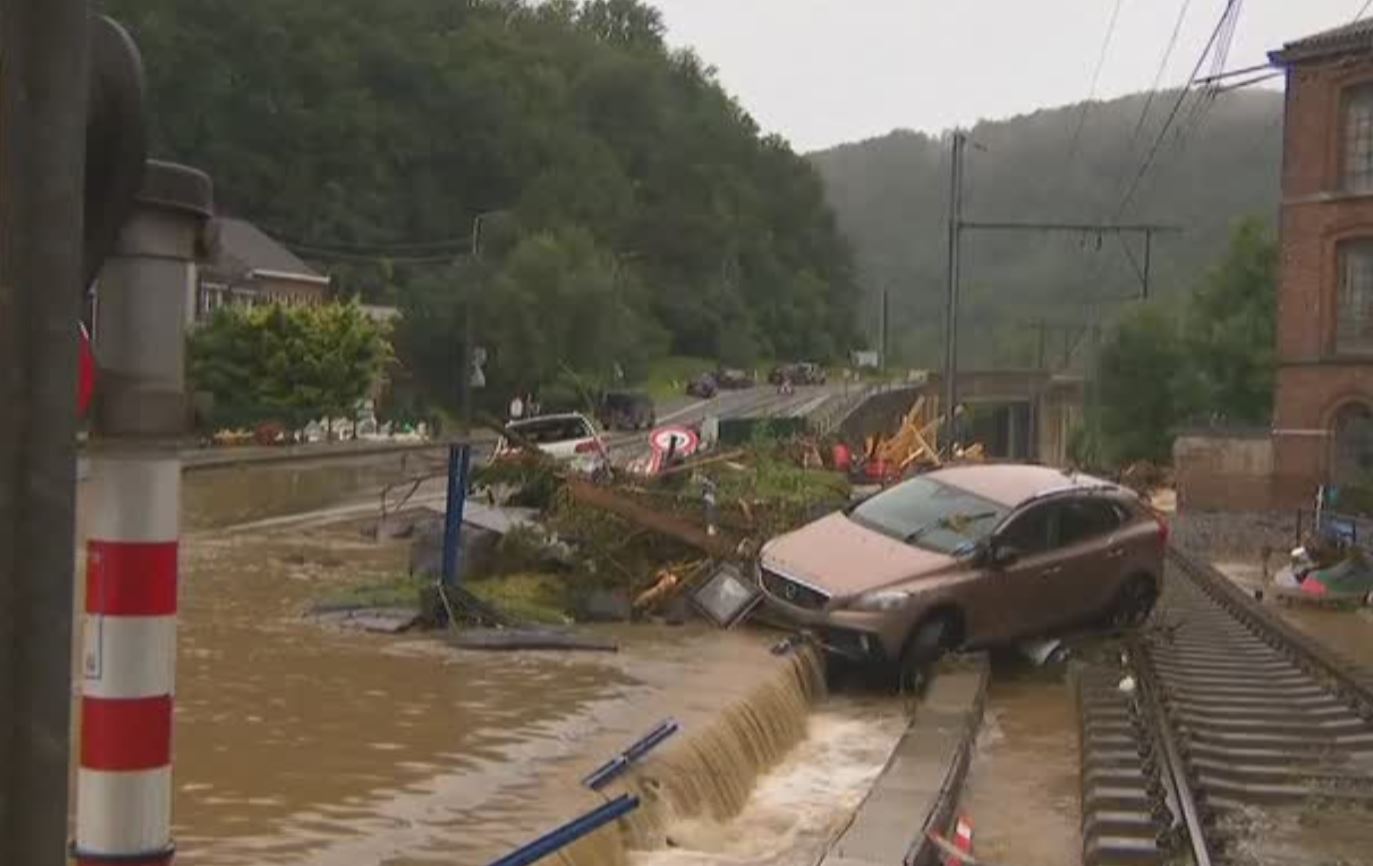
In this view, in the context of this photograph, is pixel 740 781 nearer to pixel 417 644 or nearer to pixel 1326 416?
pixel 417 644

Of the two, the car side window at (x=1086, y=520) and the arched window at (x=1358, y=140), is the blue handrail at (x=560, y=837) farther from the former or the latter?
the arched window at (x=1358, y=140)

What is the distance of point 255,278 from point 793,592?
209 ft

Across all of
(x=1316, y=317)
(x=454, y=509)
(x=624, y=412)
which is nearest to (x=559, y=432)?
(x=1316, y=317)

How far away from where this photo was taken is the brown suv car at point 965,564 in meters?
14.6

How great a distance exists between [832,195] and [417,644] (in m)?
173

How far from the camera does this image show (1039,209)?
100062 millimetres

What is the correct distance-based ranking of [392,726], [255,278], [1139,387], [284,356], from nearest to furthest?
[392,726]
[284,356]
[1139,387]
[255,278]

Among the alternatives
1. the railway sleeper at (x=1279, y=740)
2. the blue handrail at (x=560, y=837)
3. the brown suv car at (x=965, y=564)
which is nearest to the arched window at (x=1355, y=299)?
the brown suv car at (x=965, y=564)

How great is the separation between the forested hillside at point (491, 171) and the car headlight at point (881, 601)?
60.4m

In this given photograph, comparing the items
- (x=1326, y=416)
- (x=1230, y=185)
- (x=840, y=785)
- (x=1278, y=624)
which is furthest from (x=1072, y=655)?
(x=1230, y=185)

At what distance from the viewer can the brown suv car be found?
48.0 feet

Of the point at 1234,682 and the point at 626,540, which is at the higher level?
the point at 626,540

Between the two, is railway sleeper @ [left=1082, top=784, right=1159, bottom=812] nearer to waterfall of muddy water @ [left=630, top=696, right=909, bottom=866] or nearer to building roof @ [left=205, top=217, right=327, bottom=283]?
waterfall of muddy water @ [left=630, top=696, right=909, bottom=866]

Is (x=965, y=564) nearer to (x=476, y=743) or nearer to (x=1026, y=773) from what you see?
(x=1026, y=773)
